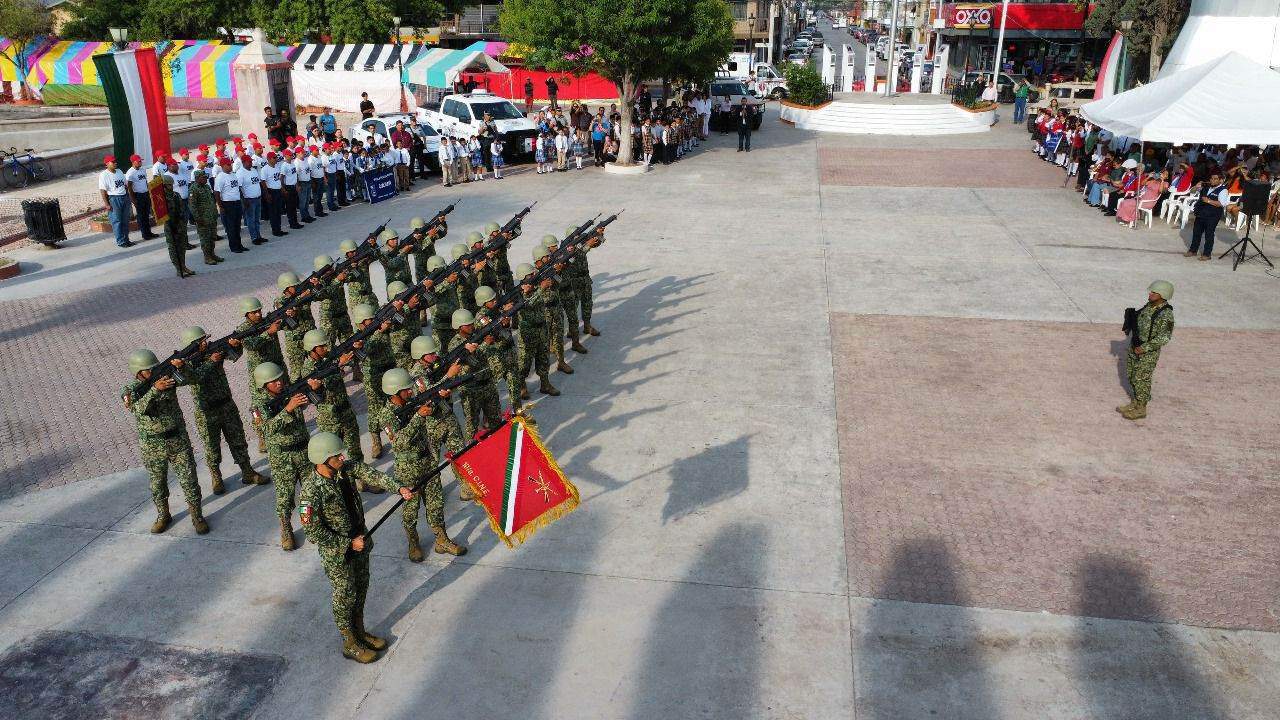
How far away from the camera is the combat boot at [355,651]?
20.6ft

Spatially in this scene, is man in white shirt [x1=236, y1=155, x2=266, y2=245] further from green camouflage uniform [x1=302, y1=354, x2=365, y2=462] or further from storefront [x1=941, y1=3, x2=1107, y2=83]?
storefront [x1=941, y1=3, x2=1107, y2=83]

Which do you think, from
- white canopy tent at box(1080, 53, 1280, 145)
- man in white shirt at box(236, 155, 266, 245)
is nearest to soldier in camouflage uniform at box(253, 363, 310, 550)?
man in white shirt at box(236, 155, 266, 245)

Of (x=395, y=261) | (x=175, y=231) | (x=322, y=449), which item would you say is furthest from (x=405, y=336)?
(x=175, y=231)

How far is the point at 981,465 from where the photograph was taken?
8.91 m

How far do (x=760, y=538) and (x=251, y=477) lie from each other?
5115 mm

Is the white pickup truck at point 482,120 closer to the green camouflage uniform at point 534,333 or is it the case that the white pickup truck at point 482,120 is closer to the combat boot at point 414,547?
the green camouflage uniform at point 534,333

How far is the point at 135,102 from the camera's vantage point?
17.4 m

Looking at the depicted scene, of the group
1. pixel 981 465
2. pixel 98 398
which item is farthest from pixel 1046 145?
pixel 98 398

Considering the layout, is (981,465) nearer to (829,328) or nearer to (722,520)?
(722,520)

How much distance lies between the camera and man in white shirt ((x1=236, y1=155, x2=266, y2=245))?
54.6 feet

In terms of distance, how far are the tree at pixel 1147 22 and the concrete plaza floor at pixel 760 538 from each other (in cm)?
1904

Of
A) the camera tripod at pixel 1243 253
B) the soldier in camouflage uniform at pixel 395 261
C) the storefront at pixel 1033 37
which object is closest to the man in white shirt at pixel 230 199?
the soldier in camouflage uniform at pixel 395 261

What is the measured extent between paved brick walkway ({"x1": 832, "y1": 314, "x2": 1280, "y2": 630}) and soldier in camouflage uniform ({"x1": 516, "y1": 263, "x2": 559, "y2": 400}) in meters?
3.63

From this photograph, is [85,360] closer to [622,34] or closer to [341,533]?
[341,533]
